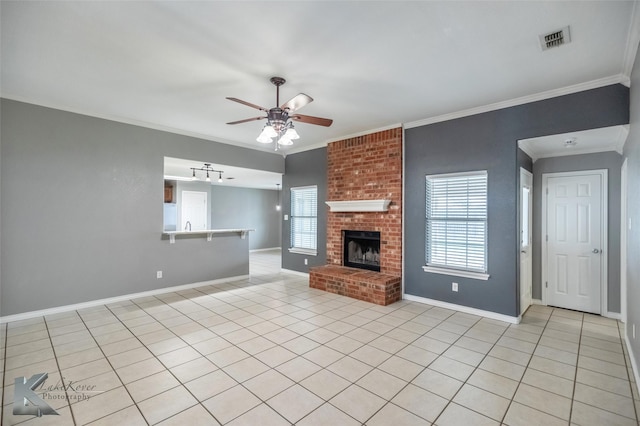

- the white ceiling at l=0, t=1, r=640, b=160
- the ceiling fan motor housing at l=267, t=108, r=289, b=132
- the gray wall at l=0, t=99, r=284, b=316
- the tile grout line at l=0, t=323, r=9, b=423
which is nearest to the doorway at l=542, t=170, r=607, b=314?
the white ceiling at l=0, t=1, r=640, b=160

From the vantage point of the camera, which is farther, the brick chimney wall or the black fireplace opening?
the black fireplace opening

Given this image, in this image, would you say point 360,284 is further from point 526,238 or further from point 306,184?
point 306,184

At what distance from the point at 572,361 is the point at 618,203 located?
2445mm

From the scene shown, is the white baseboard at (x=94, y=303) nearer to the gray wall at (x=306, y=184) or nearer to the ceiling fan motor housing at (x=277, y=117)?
the gray wall at (x=306, y=184)

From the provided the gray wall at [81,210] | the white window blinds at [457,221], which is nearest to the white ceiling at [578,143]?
the white window blinds at [457,221]

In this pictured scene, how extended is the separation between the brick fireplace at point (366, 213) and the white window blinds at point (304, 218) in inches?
22.0

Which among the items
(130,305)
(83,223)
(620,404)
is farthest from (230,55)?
(620,404)

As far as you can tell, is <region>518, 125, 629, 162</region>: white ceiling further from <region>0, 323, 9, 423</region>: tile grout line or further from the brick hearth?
<region>0, 323, 9, 423</region>: tile grout line

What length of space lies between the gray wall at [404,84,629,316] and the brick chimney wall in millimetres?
179

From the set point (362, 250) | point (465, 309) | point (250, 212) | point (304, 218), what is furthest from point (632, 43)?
point (250, 212)

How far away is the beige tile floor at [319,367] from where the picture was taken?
2.03 m

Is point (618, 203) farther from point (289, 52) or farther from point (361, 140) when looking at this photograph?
point (289, 52)

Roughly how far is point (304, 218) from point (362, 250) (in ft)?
5.26

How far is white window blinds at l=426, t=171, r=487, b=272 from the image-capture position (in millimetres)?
4043
